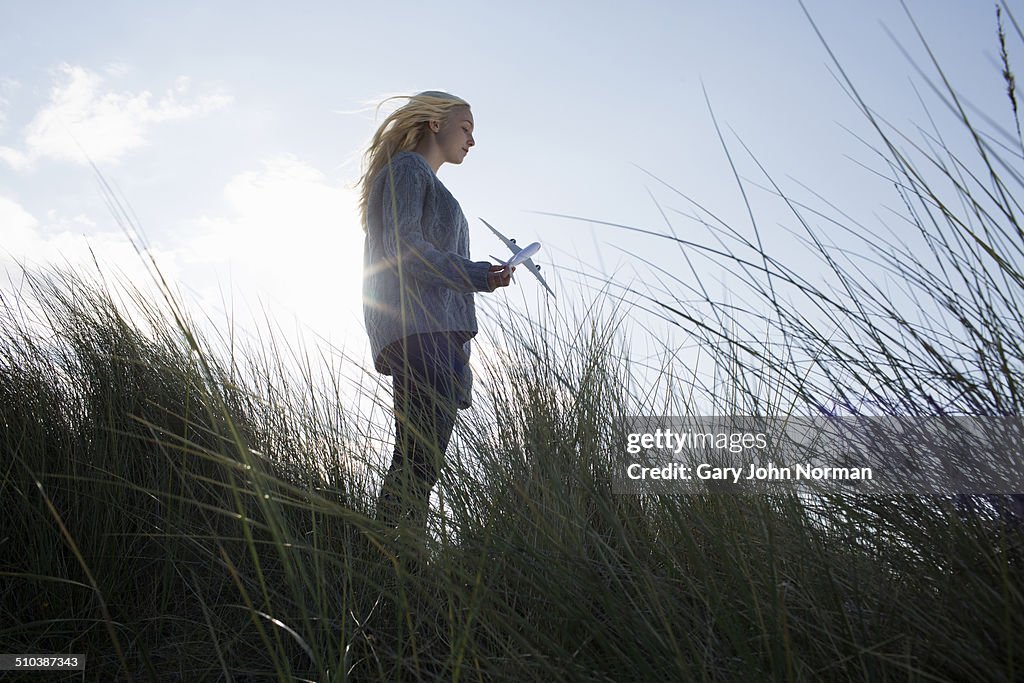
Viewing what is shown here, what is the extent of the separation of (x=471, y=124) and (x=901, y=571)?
2097mm

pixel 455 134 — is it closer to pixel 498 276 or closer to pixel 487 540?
pixel 498 276

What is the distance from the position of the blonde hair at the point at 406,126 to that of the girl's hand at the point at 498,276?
69 centimetres

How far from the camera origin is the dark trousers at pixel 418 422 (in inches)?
51.1

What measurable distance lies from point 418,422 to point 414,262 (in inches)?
25.3

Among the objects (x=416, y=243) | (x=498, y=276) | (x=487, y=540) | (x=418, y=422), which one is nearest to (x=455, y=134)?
(x=416, y=243)

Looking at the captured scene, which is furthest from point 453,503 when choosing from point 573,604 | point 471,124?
point 471,124

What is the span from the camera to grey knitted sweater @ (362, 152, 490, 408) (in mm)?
2054

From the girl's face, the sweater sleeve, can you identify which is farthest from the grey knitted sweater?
the girl's face

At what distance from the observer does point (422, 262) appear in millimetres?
2084

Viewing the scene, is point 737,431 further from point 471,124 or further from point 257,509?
point 471,124

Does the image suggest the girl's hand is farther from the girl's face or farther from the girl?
the girl's face

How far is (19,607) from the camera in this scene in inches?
56.7

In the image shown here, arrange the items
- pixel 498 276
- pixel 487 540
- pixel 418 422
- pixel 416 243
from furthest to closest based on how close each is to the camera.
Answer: pixel 416 243 → pixel 498 276 → pixel 418 422 → pixel 487 540

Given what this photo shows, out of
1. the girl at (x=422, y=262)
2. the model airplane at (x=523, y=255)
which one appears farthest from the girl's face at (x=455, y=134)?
the model airplane at (x=523, y=255)
